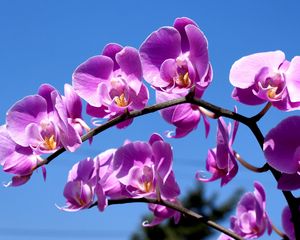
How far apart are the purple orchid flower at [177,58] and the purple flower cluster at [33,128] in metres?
0.10

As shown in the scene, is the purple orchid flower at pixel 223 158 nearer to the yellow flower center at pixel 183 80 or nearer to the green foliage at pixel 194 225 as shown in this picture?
the yellow flower center at pixel 183 80

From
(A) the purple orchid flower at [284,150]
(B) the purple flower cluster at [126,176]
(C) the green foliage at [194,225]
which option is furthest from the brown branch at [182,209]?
(C) the green foliage at [194,225]

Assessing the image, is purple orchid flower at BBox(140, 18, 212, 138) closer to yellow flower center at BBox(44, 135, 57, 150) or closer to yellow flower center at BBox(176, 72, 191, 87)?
yellow flower center at BBox(176, 72, 191, 87)

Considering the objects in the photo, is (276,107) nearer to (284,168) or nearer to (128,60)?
(284,168)

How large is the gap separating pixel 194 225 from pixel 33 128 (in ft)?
33.3

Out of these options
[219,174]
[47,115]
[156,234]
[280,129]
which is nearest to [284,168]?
[280,129]

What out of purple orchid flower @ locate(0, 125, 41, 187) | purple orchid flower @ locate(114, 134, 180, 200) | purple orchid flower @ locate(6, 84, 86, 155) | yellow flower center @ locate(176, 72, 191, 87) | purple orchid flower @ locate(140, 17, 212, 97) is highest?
purple orchid flower @ locate(140, 17, 212, 97)

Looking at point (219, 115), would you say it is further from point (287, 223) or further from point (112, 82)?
point (287, 223)

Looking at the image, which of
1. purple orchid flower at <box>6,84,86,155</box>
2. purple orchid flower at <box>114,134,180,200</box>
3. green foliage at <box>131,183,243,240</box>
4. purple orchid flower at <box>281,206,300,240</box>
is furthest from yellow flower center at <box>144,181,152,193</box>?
green foliage at <box>131,183,243,240</box>

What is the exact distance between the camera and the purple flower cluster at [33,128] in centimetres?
77

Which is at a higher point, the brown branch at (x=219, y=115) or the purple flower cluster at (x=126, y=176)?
the brown branch at (x=219, y=115)

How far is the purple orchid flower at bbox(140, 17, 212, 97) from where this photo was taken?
72 cm

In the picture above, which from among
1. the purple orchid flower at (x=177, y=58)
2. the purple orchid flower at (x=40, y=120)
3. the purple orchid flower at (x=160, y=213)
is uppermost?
the purple orchid flower at (x=177, y=58)

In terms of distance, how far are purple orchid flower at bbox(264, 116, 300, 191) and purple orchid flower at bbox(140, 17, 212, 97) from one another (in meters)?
0.09
